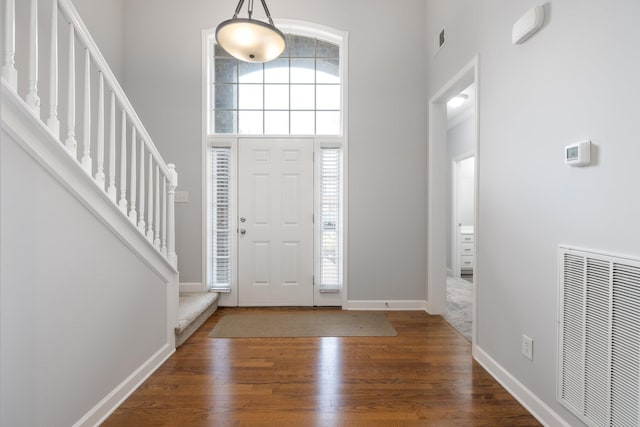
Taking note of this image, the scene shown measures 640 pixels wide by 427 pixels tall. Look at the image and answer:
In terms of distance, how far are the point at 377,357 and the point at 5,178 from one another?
2336 mm

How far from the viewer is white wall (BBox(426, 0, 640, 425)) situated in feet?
4.09

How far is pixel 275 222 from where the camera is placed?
11.6 feet

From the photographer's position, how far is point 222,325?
2.95 metres

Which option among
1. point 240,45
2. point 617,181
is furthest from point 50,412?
point 617,181

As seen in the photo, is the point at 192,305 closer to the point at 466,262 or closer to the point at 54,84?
the point at 54,84

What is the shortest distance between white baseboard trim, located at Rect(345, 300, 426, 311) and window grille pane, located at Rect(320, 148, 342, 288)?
277 mm

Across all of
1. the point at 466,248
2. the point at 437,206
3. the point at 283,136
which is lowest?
the point at 466,248

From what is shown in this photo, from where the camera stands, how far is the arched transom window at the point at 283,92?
360 centimetres

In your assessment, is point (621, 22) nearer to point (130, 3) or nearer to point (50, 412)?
point (50, 412)

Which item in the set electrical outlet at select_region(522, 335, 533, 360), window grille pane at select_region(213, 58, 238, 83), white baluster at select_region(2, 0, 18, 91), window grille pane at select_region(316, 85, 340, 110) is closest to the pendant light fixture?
white baluster at select_region(2, 0, 18, 91)

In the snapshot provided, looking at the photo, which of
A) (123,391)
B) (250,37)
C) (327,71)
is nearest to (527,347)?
(123,391)

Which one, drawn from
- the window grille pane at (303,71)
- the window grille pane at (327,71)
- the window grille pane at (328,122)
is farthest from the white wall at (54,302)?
the window grille pane at (327,71)

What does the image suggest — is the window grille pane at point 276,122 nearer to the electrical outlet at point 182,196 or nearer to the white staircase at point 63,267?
the electrical outlet at point 182,196

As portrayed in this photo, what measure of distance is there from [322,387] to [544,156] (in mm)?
1872
